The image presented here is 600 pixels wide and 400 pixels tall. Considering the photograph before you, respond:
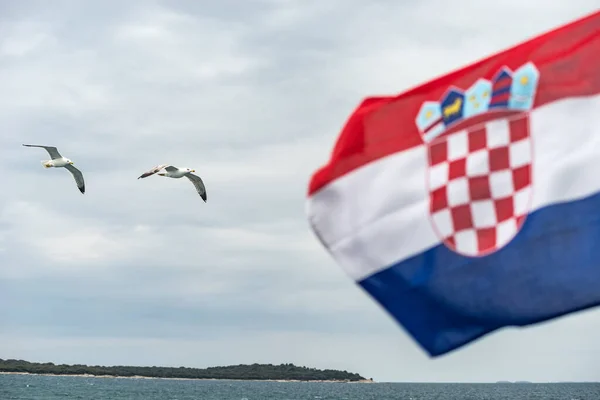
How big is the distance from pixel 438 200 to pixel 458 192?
0.77 feet

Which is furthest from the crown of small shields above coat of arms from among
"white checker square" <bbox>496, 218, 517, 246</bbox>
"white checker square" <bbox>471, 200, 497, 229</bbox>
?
"white checker square" <bbox>496, 218, 517, 246</bbox>

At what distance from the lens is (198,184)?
55000mm

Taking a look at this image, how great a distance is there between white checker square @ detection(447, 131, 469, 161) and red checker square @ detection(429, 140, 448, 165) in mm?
51

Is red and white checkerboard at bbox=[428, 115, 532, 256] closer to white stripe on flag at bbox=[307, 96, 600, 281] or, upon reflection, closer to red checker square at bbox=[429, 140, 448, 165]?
red checker square at bbox=[429, 140, 448, 165]

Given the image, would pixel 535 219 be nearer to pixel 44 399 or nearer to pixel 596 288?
pixel 596 288

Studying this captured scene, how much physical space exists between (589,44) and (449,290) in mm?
2517

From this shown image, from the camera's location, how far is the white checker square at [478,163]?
9.80 meters

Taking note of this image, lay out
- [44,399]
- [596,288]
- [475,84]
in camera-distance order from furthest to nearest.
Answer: [44,399] < [475,84] < [596,288]

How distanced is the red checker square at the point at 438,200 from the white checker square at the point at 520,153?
2.35 feet

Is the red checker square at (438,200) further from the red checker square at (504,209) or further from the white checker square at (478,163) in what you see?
the red checker square at (504,209)

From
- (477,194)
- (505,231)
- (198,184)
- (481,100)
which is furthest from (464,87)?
(198,184)

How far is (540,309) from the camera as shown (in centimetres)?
939

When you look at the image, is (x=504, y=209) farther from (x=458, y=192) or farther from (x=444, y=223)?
(x=444, y=223)

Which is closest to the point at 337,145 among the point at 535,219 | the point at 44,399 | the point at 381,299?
the point at 381,299
